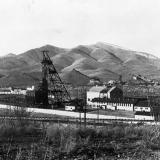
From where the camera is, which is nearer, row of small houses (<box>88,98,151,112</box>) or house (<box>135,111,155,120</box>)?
house (<box>135,111,155,120</box>)

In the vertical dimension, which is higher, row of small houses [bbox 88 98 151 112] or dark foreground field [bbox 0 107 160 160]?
→ row of small houses [bbox 88 98 151 112]

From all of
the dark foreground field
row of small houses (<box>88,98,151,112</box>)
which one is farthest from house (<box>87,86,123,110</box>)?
the dark foreground field

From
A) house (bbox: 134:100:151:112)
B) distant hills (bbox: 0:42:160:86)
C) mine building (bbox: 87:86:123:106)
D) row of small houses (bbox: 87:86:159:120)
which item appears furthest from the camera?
distant hills (bbox: 0:42:160:86)

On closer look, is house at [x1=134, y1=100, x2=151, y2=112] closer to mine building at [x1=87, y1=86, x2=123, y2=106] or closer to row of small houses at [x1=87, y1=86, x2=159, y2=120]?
row of small houses at [x1=87, y1=86, x2=159, y2=120]

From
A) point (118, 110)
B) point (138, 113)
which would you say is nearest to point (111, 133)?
point (138, 113)

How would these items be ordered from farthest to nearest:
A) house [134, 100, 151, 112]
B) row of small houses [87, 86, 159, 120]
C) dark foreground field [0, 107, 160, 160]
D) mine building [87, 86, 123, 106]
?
1. mine building [87, 86, 123, 106]
2. house [134, 100, 151, 112]
3. row of small houses [87, 86, 159, 120]
4. dark foreground field [0, 107, 160, 160]

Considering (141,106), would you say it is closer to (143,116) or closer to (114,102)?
(114,102)

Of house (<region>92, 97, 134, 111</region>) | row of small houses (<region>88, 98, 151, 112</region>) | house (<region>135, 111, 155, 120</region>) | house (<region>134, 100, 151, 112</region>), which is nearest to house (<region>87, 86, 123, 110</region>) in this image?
row of small houses (<region>88, 98, 151, 112</region>)

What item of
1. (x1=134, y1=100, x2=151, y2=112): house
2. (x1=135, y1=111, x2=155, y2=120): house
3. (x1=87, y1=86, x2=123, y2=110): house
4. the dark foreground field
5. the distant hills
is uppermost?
the distant hills

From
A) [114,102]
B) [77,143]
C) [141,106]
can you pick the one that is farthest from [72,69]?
[77,143]

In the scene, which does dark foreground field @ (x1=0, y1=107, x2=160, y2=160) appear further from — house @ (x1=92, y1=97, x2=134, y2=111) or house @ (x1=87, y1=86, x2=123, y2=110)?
house @ (x1=87, y1=86, x2=123, y2=110)
